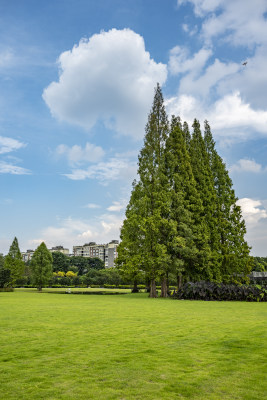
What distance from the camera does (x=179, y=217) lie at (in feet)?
90.8

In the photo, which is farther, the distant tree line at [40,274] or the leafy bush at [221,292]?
the distant tree line at [40,274]

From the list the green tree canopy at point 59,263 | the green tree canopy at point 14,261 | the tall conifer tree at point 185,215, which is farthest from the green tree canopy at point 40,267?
the green tree canopy at point 59,263

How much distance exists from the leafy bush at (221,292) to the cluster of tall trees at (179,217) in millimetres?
2356

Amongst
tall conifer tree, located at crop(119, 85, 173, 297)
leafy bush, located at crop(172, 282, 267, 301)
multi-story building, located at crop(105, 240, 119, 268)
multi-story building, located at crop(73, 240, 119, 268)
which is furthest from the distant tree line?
multi-story building, located at crop(73, 240, 119, 268)

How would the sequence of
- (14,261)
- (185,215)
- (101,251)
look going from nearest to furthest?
1. (185,215)
2. (14,261)
3. (101,251)

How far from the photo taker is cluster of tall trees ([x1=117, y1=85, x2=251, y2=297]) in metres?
27.0

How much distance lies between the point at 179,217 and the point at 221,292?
23.8 feet

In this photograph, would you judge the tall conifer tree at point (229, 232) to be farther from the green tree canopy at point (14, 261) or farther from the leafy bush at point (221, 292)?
the green tree canopy at point (14, 261)

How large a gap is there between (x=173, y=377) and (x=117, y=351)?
177cm

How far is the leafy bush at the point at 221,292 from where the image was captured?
22439 mm

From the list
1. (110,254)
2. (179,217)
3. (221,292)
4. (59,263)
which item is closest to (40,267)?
(179,217)

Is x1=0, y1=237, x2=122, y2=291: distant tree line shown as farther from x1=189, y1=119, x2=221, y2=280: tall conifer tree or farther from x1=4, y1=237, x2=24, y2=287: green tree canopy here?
x1=189, y1=119, x2=221, y2=280: tall conifer tree

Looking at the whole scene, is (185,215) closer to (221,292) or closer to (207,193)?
(207,193)

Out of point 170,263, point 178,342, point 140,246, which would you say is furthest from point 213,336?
point 140,246
